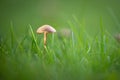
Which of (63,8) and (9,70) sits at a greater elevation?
(63,8)

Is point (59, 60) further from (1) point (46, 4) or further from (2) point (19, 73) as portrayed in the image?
(1) point (46, 4)

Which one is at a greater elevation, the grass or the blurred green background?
the blurred green background

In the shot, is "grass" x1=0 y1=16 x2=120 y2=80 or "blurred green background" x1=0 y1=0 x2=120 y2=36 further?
"blurred green background" x1=0 y1=0 x2=120 y2=36

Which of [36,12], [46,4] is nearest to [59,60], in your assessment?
[36,12]

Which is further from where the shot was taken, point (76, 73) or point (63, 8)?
point (63, 8)

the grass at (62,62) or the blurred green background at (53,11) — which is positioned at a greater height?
the blurred green background at (53,11)

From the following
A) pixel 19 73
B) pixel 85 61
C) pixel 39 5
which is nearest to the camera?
pixel 19 73

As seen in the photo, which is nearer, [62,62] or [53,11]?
[62,62]

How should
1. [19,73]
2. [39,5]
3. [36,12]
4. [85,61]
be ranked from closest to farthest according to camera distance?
1. [19,73]
2. [85,61]
3. [36,12]
4. [39,5]
